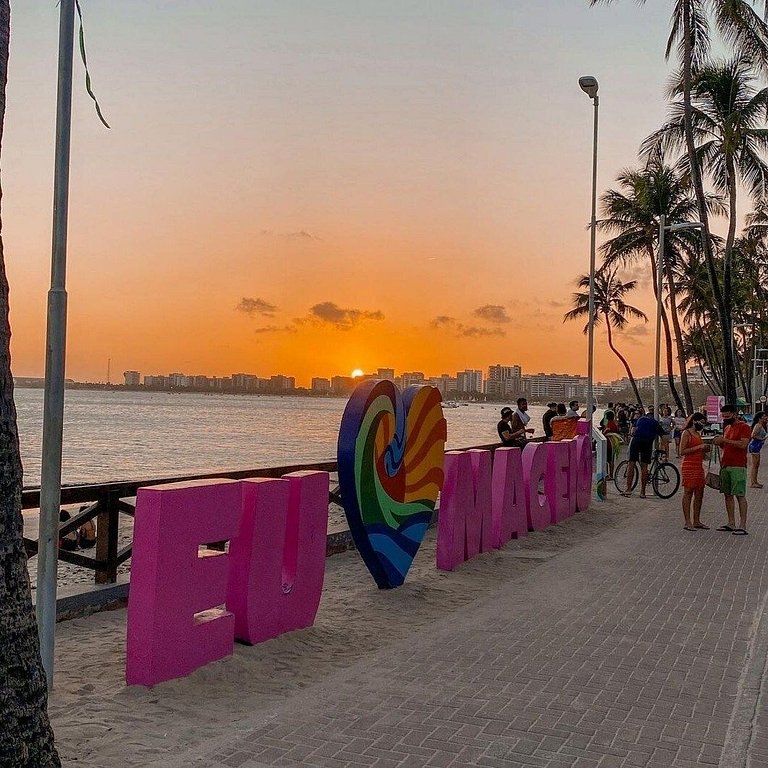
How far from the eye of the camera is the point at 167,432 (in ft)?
246

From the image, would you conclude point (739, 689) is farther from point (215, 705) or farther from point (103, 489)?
point (103, 489)

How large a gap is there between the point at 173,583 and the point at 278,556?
1.29 metres

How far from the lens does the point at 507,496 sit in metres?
12.1

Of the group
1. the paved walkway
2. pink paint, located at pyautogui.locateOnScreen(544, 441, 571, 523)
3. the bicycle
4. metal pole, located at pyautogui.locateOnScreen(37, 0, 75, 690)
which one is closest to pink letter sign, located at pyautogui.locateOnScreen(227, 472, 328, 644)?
the paved walkway

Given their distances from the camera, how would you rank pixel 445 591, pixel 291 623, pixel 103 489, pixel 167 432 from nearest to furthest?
1. pixel 291 623
2. pixel 103 489
3. pixel 445 591
4. pixel 167 432

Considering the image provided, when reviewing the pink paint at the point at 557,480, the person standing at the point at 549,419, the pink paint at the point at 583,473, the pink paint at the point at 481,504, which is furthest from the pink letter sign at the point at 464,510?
the person standing at the point at 549,419

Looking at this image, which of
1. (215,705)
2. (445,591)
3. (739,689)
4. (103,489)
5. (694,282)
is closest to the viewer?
(215,705)

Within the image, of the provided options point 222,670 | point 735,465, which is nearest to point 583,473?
point 735,465

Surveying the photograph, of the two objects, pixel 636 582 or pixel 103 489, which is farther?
pixel 636 582

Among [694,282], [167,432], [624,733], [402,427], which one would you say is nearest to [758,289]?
[694,282]

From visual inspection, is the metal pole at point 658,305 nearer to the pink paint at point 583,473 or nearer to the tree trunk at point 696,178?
the tree trunk at point 696,178

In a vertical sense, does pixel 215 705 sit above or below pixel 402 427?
Result: below

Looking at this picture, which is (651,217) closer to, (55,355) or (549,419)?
(549,419)

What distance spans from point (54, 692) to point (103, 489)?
254 cm
